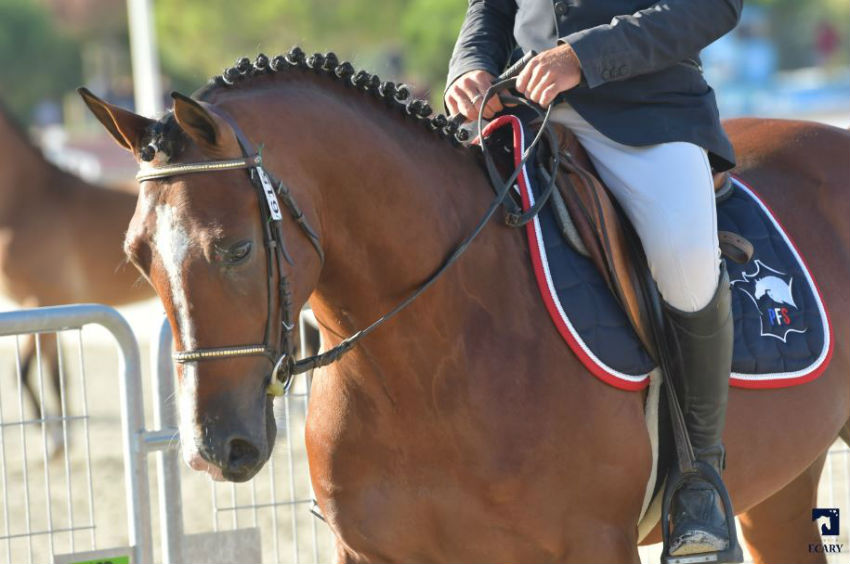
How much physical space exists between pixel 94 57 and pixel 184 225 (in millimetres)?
54434

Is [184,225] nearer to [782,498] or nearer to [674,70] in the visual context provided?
[674,70]

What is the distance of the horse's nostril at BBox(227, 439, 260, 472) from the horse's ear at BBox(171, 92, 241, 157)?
0.64 m

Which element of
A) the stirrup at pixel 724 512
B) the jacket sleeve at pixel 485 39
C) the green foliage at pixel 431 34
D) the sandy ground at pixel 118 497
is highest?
the green foliage at pixel 431 34

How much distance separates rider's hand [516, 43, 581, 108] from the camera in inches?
127

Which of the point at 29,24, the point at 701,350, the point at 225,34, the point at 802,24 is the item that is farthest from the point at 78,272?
the point at 802,24

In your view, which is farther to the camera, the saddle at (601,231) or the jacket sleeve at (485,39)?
the jacket sleeve at (485,39)

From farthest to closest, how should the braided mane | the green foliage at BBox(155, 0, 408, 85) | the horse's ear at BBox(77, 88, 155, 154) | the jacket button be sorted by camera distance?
the green foliage at BBox(155, 0, 408, 85) < the jacket button < the braided mane < the horse's ear at BBox(77, 88, 155, 154)

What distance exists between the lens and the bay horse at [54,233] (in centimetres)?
981

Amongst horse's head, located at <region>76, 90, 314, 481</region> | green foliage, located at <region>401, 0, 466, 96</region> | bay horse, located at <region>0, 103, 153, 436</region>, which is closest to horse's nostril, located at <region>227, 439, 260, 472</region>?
horse's head, located at <region>76, 90, 314, 481</region>

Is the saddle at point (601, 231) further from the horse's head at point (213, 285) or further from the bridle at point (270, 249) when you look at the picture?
the horse's head at point (213, 285)

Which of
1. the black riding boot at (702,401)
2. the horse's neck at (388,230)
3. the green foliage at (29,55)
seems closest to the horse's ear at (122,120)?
the horse's neck at (388,230)

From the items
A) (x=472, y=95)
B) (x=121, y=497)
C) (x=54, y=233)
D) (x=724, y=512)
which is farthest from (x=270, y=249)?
(x=54, y=233)

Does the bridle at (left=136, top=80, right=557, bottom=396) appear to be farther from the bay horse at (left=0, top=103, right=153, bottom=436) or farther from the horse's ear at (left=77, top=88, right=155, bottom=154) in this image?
the bay horse at (left=0, top=103, right=153, bottom=436)

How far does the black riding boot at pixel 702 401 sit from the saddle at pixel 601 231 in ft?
0.36
